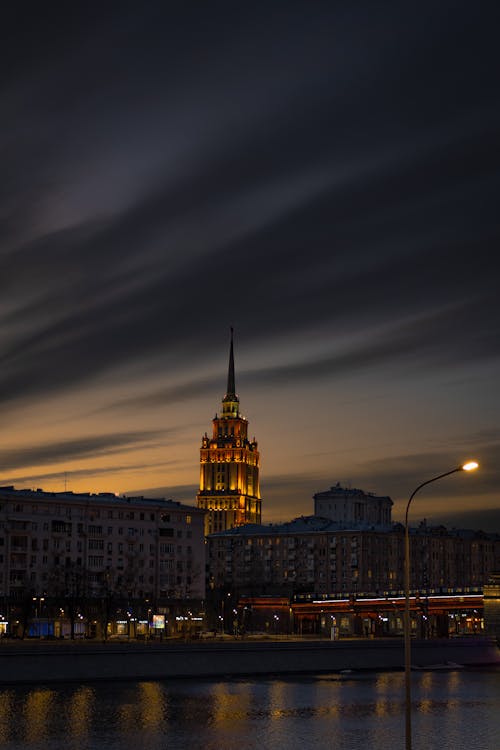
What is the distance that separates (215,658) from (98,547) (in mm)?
65735

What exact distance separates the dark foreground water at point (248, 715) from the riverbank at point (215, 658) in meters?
2.97

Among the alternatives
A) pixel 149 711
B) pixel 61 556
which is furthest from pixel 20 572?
pixel 149 711

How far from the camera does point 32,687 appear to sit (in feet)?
337

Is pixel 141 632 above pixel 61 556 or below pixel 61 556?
below

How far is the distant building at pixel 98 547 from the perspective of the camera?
566 feet

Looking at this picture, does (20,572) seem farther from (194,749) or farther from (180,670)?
(194,749)

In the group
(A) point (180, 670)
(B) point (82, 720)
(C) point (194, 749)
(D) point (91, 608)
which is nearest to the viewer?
(C) point (194, 749)

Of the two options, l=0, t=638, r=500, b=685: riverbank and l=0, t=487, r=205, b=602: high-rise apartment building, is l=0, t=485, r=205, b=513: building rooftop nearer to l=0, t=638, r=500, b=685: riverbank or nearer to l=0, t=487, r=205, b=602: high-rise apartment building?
l=0, t=487, r=205, b=602: high-rise apartment building

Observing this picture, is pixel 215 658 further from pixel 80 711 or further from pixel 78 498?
pixel 78 498

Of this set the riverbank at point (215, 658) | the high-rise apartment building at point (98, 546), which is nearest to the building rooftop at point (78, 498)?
Answer: the high-rise apartment building at point (98, 546)

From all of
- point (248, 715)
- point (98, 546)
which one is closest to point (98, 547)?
point (98, 546)

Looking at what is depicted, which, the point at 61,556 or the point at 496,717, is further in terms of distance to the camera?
the point at 61,556

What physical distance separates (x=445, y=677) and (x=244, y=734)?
169ft

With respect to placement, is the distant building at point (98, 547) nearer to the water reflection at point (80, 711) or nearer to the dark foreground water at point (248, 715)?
the dark foreground water at point (248, 715)
